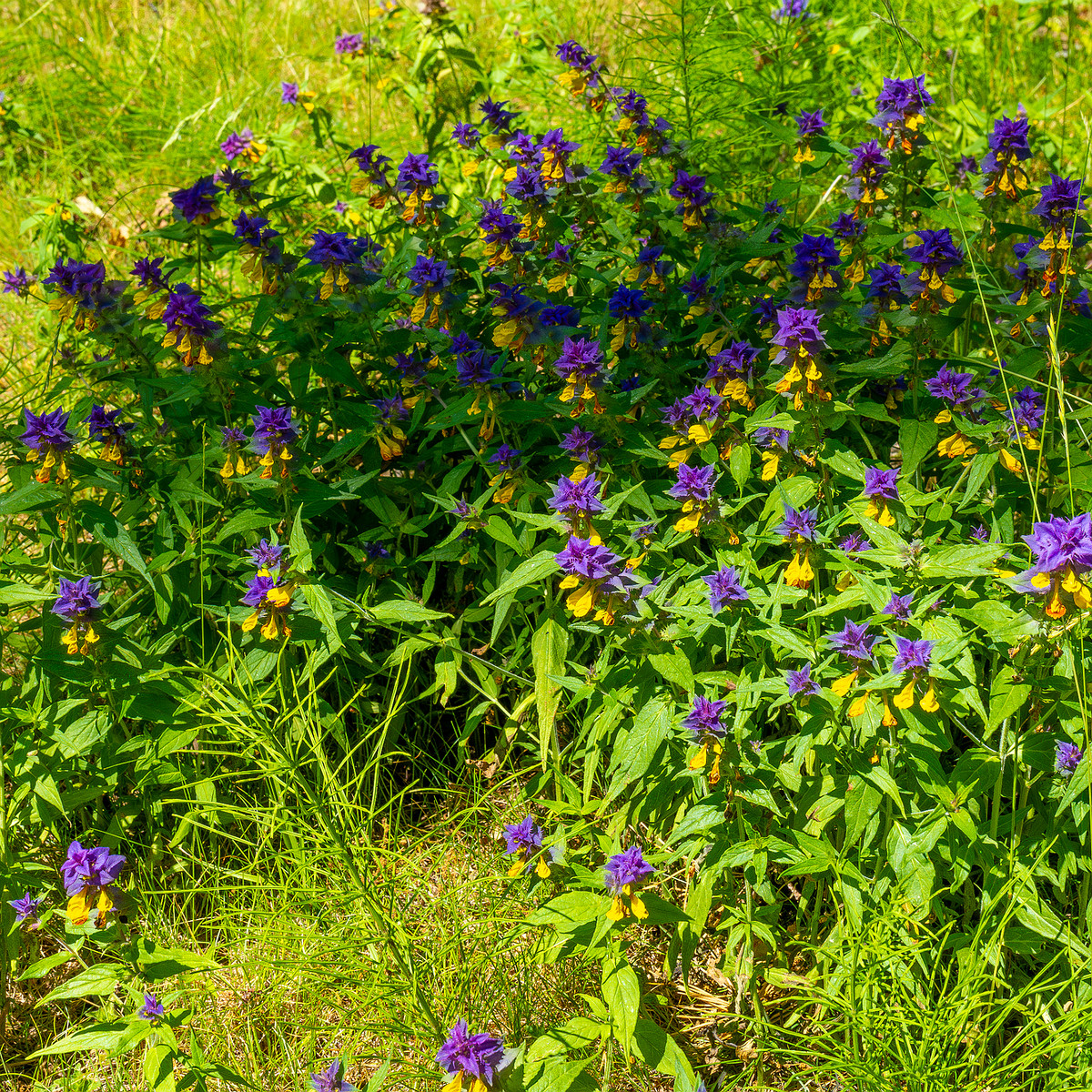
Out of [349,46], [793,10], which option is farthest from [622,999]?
[349,46]

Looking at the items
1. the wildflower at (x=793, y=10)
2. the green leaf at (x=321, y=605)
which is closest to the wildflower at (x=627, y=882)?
the green leaf at (x=321, y=605)

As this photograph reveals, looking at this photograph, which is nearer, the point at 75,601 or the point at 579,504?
the point at 579,504

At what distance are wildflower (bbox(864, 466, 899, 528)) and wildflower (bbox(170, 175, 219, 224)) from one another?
163cm

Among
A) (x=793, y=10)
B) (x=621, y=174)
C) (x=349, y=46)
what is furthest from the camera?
(x=349, y=46)

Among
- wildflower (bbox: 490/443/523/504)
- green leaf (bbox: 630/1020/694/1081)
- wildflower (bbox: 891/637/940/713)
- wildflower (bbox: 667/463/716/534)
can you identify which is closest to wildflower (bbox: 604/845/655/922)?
green leaf (bbox: 630/1020/694/1081)

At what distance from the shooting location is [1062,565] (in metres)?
1.35

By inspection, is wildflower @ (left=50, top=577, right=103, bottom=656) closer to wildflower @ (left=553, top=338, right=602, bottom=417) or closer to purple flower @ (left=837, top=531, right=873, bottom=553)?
wildflower @ (left=553, top=338, right=602, bottom=417)

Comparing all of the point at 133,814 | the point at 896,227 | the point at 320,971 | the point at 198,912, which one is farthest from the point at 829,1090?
the point at 896,227

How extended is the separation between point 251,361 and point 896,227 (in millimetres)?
1525

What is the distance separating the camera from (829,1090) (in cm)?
178

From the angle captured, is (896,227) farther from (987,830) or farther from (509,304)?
(987,830)

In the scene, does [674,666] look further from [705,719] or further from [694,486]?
[694,486]

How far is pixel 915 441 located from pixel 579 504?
2.26ft

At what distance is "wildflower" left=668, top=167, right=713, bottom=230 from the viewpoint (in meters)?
2.24
